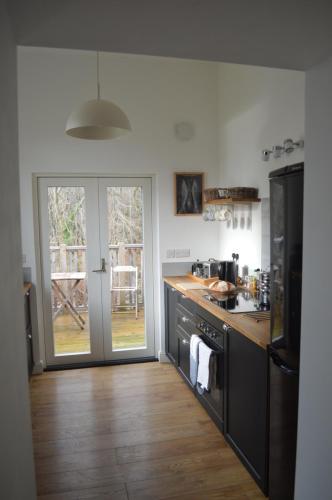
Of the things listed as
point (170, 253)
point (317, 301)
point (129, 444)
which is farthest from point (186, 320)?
point (317, 301)

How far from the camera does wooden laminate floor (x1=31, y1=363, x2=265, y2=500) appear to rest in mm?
2217

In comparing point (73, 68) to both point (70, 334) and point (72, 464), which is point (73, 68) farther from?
point (72, 464)

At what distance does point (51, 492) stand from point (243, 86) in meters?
3.39

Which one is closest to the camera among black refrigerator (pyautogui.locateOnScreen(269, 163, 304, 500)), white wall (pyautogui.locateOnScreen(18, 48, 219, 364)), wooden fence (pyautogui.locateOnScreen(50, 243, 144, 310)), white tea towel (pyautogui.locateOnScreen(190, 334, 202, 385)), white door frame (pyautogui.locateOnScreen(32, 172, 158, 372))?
black refrigerator (pyautogui.locateOnScreen(269, 163, 304, 500))

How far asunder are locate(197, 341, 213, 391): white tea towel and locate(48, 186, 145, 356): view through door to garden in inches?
62.4

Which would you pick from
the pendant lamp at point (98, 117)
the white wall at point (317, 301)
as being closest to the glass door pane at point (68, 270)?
the pendant lamp at point (98, 117)

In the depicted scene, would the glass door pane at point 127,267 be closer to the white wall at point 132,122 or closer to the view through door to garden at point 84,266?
the view through door to garden at point 84,266

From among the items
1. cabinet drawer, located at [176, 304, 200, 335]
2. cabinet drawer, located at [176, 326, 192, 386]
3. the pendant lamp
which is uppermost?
the pendant lamp

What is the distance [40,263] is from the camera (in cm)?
391

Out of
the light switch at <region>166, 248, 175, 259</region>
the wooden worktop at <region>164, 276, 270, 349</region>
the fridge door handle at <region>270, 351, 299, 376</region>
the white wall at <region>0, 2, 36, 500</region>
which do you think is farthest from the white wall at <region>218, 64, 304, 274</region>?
the white wall at <region>0, 2, 36, 500</region>

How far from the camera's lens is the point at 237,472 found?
7.68ft

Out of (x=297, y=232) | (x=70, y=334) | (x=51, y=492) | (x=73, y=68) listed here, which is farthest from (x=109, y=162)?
(x=51, y=492)

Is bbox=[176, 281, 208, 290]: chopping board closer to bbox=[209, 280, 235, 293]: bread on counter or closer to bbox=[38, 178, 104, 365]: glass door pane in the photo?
bbox=[209, 280, 235, 293]: bread on counter

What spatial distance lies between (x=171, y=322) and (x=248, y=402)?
1.78 m
